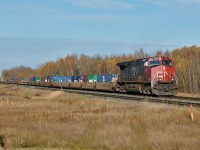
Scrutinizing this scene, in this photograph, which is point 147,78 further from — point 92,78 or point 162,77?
point 92,78

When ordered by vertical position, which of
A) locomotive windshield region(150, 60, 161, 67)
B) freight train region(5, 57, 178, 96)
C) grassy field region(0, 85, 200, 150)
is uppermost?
locomotive windshield region(150, 60, 161, 67)

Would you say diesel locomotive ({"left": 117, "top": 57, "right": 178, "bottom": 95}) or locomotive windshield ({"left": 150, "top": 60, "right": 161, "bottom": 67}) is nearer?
diesel locomotive ({"left": 117, "top": 57, "right": 178, "bottom": 95})

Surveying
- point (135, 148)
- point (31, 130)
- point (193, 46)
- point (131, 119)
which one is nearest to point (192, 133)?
point (135, 148)

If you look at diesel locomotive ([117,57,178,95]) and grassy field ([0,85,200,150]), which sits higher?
diesel locomotive ([117,57,178,95])

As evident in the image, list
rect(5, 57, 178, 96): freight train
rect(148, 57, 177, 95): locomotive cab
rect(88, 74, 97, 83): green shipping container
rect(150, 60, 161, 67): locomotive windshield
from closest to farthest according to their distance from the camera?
1. rect(148, 57, 177, 95): locomotive cab
2. rect(5, 57, 178, 96): freight train
3. rect(150, 60, 161, 67): locomotive windshield
4. rect(88, 74, 97, 83): green shipping container

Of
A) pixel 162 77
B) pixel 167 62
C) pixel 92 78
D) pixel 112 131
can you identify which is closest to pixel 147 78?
pixel 162 77

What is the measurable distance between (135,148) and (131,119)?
6.93 meters

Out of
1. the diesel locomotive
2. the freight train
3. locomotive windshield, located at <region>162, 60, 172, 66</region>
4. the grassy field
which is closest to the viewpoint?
the grassy field

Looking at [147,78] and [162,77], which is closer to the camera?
[162,77]

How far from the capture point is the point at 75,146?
44.6 ft

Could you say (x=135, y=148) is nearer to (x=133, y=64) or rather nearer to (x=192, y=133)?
(x=192, y=133)

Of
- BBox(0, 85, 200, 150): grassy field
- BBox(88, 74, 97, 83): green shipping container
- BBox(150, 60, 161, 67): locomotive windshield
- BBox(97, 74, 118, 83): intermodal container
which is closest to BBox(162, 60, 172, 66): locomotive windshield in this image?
BBox(150, 60, 161, 67): locomotive windshield

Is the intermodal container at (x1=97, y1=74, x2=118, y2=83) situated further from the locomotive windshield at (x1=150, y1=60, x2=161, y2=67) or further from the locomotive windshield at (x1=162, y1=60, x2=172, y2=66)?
the locomotive windshield at (x1=162, y1=60, x2=172, y2=66)

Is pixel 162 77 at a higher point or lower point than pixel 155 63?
lower
